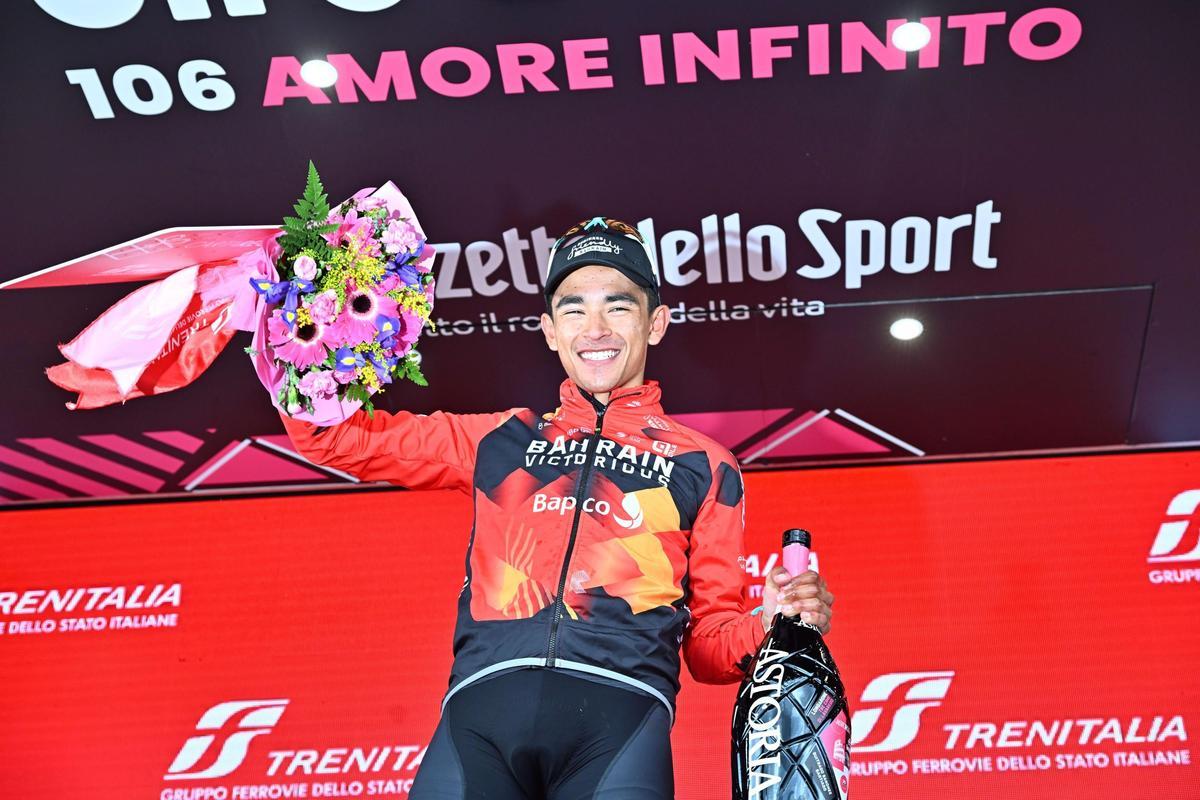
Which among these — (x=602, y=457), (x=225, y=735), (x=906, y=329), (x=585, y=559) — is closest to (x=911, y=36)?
(x=906, y=329)

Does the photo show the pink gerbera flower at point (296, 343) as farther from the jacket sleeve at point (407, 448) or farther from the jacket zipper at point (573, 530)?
the jacket zipper at point (573, 530)

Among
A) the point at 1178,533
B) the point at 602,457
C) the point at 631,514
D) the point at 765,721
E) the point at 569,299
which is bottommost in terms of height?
the point at 765,721

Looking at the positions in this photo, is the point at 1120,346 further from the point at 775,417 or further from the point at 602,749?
the point at 602,749

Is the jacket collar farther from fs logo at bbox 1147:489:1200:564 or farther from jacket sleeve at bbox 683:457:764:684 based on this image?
fs logo at bbox 1147:489:1200:564

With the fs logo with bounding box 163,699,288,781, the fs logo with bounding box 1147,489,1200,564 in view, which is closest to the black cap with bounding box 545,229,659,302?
the fs logo with bounding box 163,699,288,781

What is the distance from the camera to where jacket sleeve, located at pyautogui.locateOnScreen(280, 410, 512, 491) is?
2.56 m

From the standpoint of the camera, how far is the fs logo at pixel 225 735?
3566 millimetres

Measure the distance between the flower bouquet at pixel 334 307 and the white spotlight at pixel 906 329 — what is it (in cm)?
181

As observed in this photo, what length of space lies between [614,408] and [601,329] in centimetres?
16

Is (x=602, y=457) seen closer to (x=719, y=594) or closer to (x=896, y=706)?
(x=719, y=594)

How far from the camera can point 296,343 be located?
2381 millimetres

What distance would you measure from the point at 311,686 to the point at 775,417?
158 centimetres

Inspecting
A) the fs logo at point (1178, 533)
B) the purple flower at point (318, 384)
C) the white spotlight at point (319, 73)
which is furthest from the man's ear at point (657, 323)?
the fs logo at point (1178, 533)

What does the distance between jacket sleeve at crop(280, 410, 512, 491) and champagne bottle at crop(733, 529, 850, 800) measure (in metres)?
0.69
